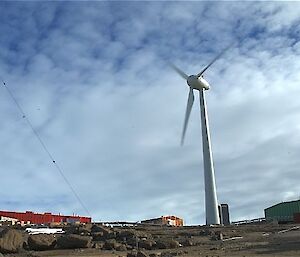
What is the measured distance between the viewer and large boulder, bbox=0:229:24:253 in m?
35.1

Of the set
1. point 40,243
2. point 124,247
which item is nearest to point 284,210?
point 124,247

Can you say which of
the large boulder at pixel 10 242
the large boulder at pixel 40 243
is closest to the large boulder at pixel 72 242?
the large boulder at pixel 40 243

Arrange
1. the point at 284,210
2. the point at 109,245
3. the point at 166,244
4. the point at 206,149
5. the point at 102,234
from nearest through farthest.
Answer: the point at 109,245
the point at 166,244
the point at 102,234
the point at 206,149
the point at 284,210

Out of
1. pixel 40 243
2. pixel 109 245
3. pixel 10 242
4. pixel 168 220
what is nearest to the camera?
pixel 10 242

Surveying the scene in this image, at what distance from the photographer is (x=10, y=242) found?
3569cm

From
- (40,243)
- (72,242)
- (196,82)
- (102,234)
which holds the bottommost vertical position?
(40,243)

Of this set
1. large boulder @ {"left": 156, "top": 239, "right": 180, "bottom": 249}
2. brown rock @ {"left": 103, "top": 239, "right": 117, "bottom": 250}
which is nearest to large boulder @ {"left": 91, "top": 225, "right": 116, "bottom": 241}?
brown rock @ {"left": 103, "top": 239, "right": 117, "bottom": 250}

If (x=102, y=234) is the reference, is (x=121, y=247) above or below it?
below

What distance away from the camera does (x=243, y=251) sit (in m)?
33.1

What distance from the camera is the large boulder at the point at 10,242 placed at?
3509 centimetres

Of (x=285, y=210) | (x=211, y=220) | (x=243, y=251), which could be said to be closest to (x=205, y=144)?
(x=211, y=220)

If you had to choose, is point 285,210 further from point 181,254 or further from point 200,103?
point 181,254

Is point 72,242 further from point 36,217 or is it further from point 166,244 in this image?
point 36,217

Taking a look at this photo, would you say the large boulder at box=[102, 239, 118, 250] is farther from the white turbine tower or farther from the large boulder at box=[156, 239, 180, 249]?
the white turbine tower
